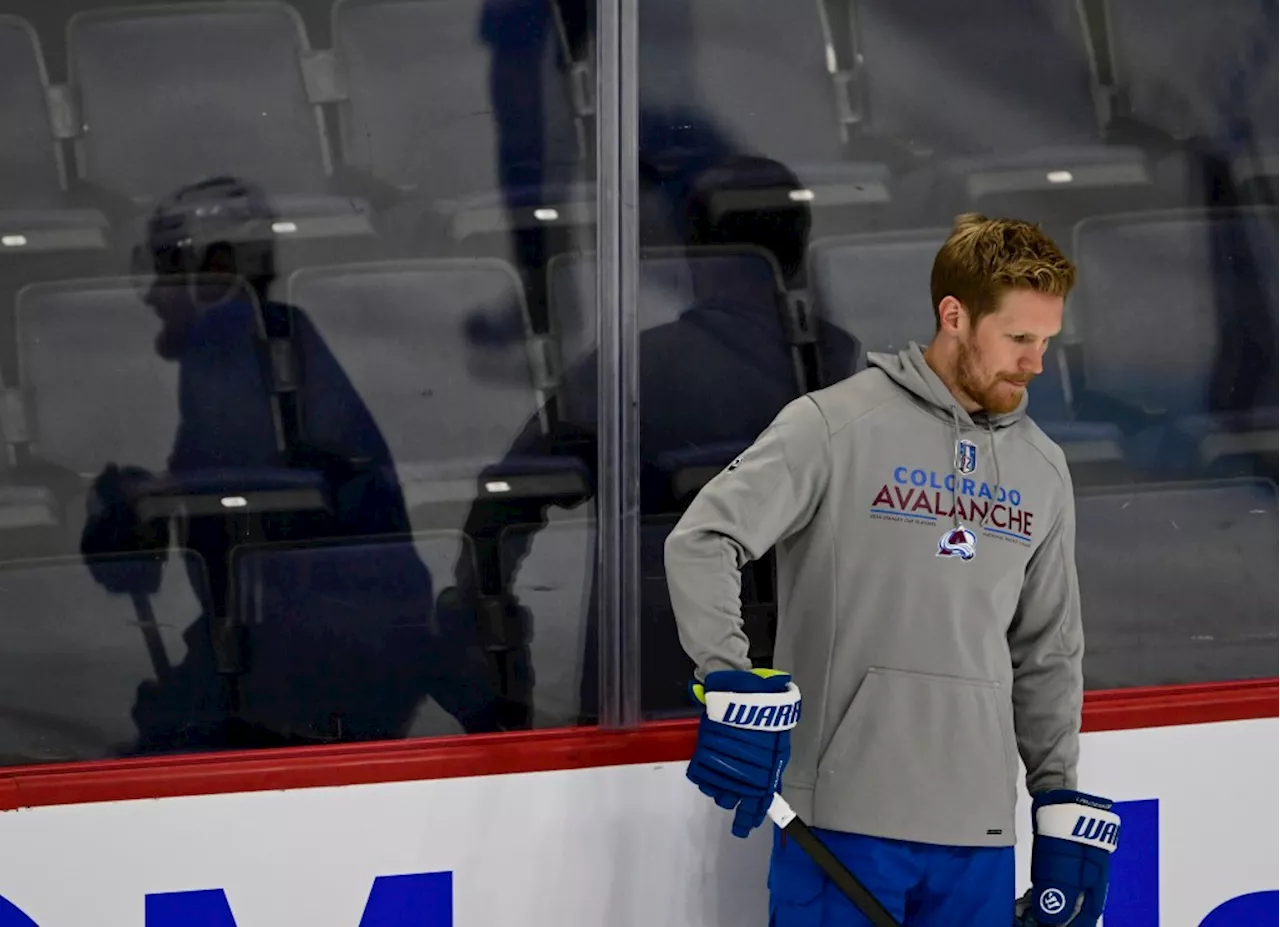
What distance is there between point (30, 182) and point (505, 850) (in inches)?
41.3

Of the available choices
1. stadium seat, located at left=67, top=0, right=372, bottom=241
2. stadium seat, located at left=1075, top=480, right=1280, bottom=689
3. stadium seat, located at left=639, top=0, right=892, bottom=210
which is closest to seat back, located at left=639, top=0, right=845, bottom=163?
stadium seat, located at left=639, top=0, right=892, bottom=210

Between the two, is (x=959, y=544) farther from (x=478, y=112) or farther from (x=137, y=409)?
(x=137, y=409)

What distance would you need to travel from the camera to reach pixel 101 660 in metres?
1.93

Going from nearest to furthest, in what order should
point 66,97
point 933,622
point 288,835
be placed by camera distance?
1. point 933,622
2. point 288,835
3. point 66,97

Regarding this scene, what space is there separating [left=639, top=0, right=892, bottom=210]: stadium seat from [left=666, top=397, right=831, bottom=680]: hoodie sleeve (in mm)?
558

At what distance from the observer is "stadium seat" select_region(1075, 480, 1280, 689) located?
216 cm

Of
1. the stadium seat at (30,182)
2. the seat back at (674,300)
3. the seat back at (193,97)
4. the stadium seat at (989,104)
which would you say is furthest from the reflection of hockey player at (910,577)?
the stadium seat at (30,182)

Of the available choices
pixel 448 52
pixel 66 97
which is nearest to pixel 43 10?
pixel 66 97

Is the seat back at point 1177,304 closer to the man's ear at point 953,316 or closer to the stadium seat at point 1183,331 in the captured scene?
the stadium seat at point 1183,331

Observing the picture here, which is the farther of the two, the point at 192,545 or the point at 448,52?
the point at 448,52

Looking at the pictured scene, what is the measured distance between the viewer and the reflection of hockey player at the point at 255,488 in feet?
6.36

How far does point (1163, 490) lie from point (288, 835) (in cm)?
128

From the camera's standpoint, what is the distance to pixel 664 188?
2.03 meters

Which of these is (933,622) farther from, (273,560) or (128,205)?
(128,205)
